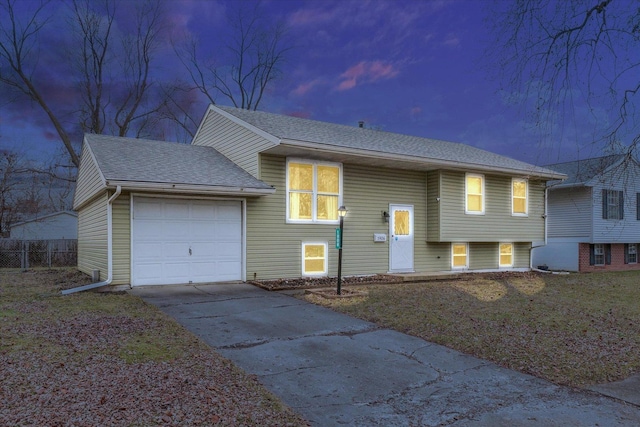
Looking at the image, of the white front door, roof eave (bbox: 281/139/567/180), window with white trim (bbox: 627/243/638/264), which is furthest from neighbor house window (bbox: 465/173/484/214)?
window with white trim (bbox: 627/243/638/264)

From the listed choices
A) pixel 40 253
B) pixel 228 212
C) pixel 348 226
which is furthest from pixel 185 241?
pixel 40 253

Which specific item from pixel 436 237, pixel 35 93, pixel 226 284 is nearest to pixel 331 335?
pixel 226 284

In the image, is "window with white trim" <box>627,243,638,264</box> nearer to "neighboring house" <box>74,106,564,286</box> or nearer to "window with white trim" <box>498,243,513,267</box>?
"neighboring house" <box>74,106,564,286</box>

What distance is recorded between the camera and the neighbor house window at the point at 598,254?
20759mm

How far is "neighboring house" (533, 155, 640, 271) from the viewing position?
1984 centimetres

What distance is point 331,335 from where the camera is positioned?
21.0 ft

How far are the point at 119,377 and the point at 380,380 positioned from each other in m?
2.63

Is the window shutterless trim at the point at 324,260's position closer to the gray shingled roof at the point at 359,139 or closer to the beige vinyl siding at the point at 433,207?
the gray shingled roof at the point at 359,139

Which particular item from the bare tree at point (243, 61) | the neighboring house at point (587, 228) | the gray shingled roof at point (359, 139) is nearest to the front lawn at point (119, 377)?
the gray shingled roof at point (359, 139)

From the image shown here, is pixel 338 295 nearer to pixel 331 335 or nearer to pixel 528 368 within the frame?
pixel 331 335

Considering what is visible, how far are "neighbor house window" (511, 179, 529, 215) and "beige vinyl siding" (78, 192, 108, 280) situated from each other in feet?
44.2

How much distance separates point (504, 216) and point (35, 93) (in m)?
24.5

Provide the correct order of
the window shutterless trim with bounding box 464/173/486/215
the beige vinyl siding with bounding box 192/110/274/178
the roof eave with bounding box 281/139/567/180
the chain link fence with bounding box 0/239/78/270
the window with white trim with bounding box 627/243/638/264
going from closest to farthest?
the roof eave with bounding box 281/139/567/180, the beige vinyl siding with bounding box 192/110/274/178, the window shutterless trim with bounding box 464/173/486/215, the chain link fence with bounding box 0/239/78/270, the window with white trim with bounding box 627/243/638/264

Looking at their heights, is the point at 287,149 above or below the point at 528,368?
above
